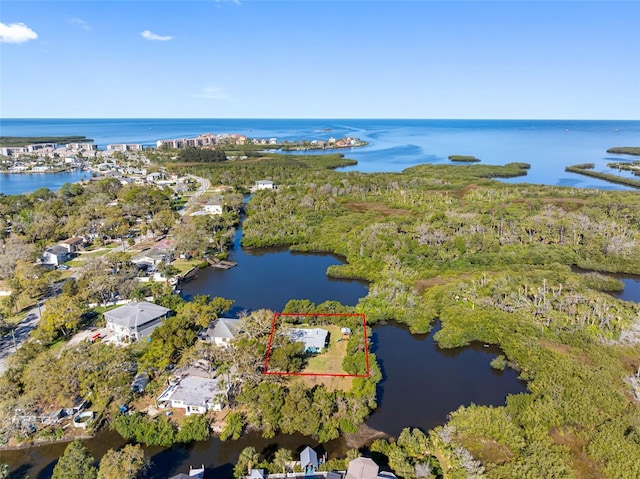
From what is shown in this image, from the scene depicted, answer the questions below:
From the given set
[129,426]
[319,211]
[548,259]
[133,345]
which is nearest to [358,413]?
[129,426]

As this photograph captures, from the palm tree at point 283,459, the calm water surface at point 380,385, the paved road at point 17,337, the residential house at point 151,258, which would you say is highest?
the residential house at point 151,258

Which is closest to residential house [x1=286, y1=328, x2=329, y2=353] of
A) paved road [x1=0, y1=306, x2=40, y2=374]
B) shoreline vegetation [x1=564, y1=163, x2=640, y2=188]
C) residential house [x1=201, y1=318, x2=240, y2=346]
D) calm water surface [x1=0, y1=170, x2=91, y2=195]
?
residential house [x1=201, y1=318, x2=240, y2=346]

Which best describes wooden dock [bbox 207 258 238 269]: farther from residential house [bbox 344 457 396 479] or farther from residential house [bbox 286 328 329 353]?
residential house [bbox 344 457 396 479]

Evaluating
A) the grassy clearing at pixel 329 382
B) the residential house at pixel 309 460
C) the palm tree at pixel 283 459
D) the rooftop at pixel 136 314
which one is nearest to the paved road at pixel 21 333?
the rooftop at pixel 136 314

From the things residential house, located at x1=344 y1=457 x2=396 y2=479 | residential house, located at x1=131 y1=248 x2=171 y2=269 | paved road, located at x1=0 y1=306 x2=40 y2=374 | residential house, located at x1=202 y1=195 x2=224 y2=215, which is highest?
residential house, located at x1=202 y1=195 x2=224 y2=215

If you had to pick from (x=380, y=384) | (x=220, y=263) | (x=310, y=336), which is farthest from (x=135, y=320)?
(x=380, y=384)

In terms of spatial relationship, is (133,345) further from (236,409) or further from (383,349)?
(383,349)

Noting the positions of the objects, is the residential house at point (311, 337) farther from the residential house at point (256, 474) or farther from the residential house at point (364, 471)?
the residential house at point (364, 471)
